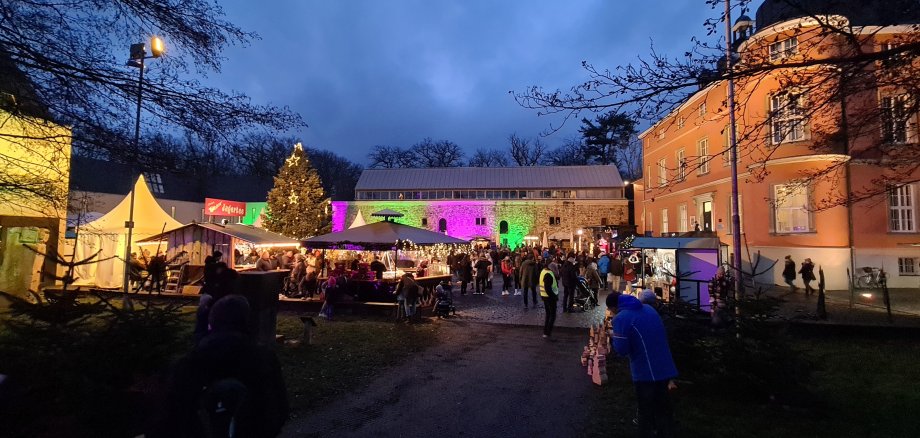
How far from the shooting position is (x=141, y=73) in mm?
4559

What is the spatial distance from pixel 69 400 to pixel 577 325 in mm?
9453

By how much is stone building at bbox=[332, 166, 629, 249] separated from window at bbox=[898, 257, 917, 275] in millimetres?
26814

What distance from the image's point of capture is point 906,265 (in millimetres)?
16844

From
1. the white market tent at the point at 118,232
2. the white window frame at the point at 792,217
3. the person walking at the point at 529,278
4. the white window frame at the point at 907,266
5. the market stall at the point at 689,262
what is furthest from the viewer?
the white window frame at the point at 792,217

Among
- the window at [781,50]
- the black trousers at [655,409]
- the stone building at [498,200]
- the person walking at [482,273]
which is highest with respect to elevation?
the stone building at [498,200]

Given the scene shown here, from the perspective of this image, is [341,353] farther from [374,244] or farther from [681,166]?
[681,166]

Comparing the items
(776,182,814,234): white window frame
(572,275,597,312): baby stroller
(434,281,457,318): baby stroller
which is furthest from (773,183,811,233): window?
(434,281,457,318): baby stroller

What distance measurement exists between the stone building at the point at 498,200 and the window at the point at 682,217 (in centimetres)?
1661

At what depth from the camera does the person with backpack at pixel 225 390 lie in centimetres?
246

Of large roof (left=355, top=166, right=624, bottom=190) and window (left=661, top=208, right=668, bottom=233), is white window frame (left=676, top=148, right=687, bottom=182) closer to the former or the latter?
window (left=661, top=208, right=668, bottom=233)

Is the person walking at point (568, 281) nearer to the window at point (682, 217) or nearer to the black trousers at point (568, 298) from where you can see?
the black trousers at point (568, 298)

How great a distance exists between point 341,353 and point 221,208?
2759 centimetres

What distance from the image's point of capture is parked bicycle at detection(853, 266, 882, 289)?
15.9 metres

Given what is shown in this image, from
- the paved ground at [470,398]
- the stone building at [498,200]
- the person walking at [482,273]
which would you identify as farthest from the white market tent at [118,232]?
the stone building at [498,200]
